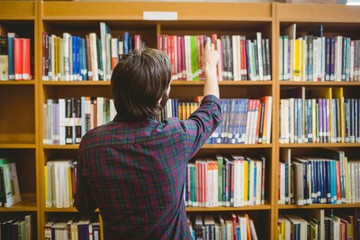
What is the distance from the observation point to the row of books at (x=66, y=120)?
1.69 meters

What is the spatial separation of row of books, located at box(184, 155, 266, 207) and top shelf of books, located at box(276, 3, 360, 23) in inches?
37.1

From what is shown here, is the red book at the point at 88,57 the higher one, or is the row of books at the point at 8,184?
the red book at the point at 88,57

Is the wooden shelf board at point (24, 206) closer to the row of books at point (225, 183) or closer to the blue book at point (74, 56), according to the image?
the blue book at point (74, 56)

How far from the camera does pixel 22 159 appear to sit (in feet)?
6.57

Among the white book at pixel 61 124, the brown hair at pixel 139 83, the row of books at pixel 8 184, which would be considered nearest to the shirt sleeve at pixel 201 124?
the brown hair at pixel 139 83

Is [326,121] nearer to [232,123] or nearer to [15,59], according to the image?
[232,123]

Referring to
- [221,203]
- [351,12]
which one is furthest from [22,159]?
[351,12]

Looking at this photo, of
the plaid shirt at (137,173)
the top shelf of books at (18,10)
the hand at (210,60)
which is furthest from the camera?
the top shelf of books at (18,10)

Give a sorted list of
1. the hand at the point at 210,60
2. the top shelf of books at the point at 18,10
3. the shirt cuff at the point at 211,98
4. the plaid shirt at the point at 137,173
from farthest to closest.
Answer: the top shelf of books at the point at 18,10, the hand at the point at 210,60, the shirt cuff at the point at 211,98, the plaid shirt at the point at 137,173

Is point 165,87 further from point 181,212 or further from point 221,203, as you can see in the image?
point 221,203

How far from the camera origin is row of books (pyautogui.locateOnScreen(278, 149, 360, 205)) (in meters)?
1.70

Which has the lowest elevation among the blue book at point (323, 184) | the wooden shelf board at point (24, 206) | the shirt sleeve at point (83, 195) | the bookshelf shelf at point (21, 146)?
the wooden shelf board at point (24, 206)

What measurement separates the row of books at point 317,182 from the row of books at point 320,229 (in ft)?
0.48

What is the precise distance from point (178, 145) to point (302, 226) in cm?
132
